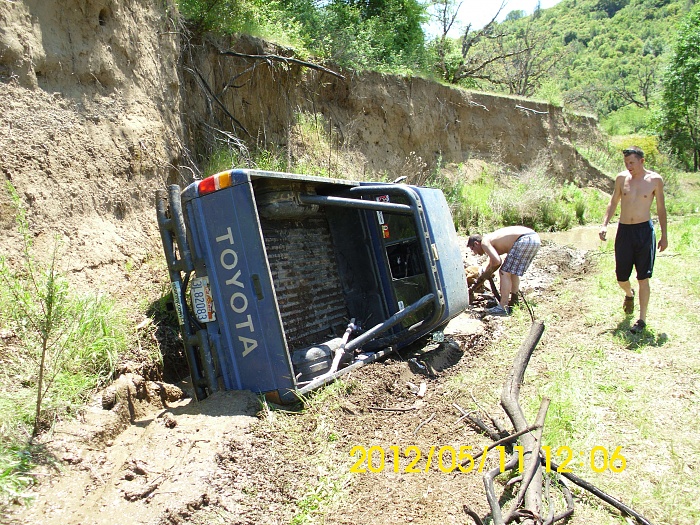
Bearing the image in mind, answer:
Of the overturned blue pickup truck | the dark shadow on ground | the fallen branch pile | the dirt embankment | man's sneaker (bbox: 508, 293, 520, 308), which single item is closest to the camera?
the fallen branch pile

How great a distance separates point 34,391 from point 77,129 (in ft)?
7.96

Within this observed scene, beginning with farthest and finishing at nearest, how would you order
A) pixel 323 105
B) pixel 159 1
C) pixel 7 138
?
pixel 323 105 < pixel 159 1 < pixel 7 138

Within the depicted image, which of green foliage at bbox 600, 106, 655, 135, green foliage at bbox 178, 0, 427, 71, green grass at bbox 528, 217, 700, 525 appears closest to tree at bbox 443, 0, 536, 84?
green foliage at bbox 178, 0, 427, 71

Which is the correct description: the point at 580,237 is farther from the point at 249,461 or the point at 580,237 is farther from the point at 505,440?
the point at 249,461

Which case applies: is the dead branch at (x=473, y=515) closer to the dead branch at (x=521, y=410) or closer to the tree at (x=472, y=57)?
the dead branch at (x=521, y=410)

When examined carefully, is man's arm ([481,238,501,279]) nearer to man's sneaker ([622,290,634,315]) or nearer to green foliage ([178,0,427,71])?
man's sneaker ([622,290,634,315])

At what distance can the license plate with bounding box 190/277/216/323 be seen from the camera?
375 centimetres

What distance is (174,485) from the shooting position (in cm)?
265

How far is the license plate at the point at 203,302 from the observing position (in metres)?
3.75

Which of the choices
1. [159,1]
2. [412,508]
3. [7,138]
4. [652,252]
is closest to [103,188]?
[7,138]

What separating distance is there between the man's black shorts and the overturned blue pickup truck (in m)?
1.72

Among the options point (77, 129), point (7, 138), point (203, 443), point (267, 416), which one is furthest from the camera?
point (77, 129)

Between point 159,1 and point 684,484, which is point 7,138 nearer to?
point 159,1
